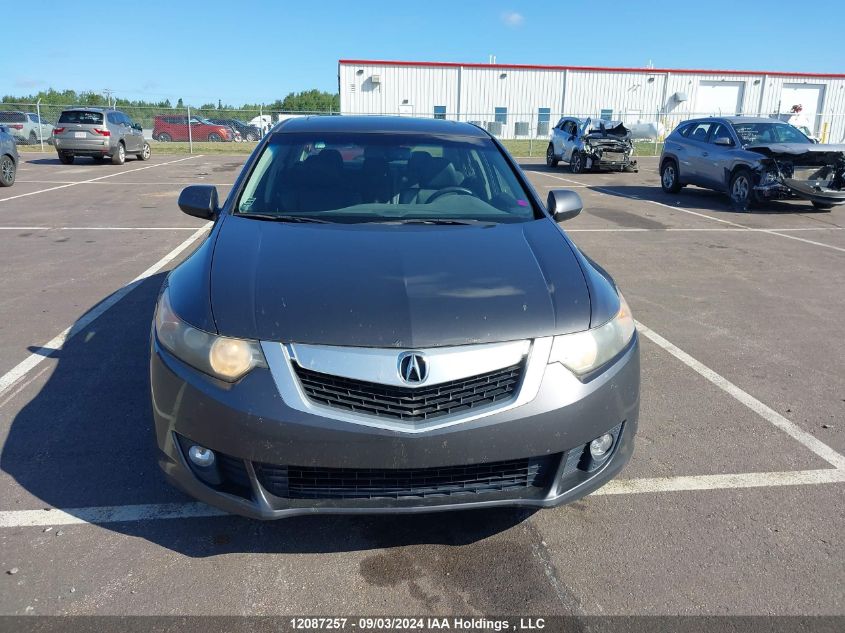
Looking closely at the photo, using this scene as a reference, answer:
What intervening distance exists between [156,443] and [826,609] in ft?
8.45

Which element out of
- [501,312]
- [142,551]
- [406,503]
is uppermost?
[501,312]

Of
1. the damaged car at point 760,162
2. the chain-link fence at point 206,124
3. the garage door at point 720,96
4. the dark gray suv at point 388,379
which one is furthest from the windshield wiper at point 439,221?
the garage door at point 720,96

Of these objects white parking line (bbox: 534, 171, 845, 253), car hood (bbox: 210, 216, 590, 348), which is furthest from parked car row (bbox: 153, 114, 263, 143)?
car hood (bbox: 210, 216, 590, 348)

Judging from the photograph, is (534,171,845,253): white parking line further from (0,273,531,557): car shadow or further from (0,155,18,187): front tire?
(0,155,18,187): front tire

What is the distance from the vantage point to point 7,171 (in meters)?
15.0

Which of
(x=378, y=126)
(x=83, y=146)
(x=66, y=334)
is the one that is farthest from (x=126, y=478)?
(x=83, y=146)

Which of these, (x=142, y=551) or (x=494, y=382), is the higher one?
(x=494, y=382)

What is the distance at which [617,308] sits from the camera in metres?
2.78

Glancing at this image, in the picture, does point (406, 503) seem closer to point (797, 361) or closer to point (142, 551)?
point (142, 551)

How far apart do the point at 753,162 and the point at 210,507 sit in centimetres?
1252

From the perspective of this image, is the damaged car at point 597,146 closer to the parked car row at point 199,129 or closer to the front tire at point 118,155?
the front tire at point 118,155

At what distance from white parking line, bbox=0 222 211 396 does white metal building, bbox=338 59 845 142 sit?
36.8m

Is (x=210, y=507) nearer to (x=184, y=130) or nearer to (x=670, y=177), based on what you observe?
(x=670, y=177)

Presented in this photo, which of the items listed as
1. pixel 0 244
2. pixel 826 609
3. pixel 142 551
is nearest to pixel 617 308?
pixel 826 609
